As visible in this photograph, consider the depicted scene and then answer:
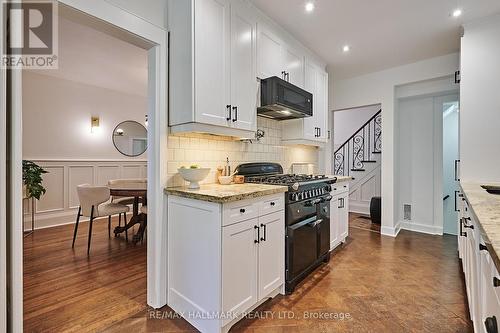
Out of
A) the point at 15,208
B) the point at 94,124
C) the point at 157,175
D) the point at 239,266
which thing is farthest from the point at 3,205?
the point at 94,124

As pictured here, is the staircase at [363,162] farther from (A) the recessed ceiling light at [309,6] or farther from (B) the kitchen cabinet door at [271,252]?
(B) the kitchen cabinet door at [271,252]

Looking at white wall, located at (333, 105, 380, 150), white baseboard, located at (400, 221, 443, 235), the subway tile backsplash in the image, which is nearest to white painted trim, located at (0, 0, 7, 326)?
the subway tile backsplash

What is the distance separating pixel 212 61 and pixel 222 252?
4.90ft

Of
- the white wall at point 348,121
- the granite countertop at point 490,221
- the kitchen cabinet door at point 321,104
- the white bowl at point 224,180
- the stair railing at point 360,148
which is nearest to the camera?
the granite countertop at point 490,221

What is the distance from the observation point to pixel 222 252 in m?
1.62

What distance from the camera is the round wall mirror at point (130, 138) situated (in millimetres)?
5426

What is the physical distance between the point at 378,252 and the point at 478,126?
1855 millimetres

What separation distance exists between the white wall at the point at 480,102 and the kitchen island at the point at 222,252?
2.24 m

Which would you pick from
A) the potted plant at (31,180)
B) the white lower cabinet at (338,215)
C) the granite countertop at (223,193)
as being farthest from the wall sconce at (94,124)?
the white lower cabinet at (338,215)

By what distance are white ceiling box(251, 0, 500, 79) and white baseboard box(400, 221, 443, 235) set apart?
8.87 ft

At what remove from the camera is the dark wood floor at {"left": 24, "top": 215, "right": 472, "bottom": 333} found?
1.80 m

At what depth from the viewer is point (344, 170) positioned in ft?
21.5

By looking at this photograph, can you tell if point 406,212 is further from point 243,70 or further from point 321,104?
point 243,70

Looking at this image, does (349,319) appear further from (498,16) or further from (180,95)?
(498,16)
